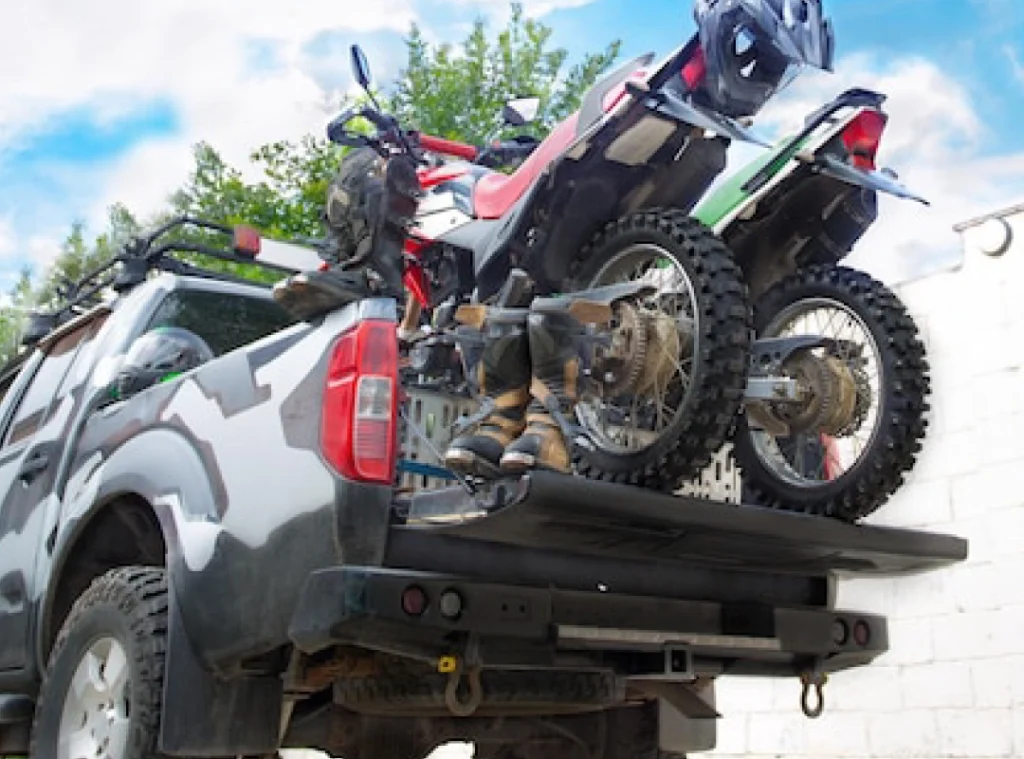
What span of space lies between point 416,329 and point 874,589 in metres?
3.80

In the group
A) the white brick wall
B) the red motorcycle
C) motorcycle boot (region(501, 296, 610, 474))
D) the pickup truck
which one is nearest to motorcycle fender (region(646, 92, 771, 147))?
the red motorcycle

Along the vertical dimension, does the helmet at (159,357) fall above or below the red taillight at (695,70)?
below

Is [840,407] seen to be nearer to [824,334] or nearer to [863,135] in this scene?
[824,334]

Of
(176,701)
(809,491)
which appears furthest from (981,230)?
(176,701)

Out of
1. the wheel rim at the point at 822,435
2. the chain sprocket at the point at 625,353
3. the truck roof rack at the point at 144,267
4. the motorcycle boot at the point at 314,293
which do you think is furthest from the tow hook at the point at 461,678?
the truck roof rack at the point at 144,267

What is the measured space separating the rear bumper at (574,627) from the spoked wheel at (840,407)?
403mm

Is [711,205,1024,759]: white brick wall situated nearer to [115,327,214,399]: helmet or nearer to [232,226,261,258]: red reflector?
[232,226,261,258]: red reflector

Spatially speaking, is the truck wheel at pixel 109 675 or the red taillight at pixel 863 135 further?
the red taillight at pixel 863 135

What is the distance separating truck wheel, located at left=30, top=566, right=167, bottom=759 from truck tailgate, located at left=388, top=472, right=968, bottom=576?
825mm

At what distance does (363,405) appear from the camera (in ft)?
10.7

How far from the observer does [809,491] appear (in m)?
4.01

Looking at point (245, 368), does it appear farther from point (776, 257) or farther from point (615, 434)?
point (776, 257)

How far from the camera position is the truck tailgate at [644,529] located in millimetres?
2993

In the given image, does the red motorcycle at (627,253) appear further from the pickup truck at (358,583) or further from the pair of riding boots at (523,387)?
the pickup truck at (358,583)
